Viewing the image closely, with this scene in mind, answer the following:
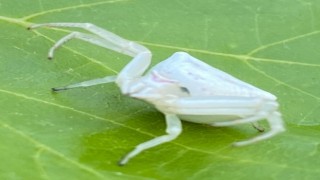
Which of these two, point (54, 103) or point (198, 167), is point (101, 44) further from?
point (198, 167)

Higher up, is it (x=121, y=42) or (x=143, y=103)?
(x=121, y=42)

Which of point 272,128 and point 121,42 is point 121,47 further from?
point 272,128

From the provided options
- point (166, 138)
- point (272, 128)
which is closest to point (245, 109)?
point (272, 128)

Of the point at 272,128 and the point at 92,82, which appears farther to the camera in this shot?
the point at 92,82

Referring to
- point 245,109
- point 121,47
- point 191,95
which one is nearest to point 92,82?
point 121,47

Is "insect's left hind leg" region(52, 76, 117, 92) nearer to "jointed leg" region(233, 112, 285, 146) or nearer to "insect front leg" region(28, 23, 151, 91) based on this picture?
"insect front leg" region(28, 23, 151, 91)

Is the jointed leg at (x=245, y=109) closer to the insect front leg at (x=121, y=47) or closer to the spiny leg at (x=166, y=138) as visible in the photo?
the spiny leg at (x=166, y=138)
